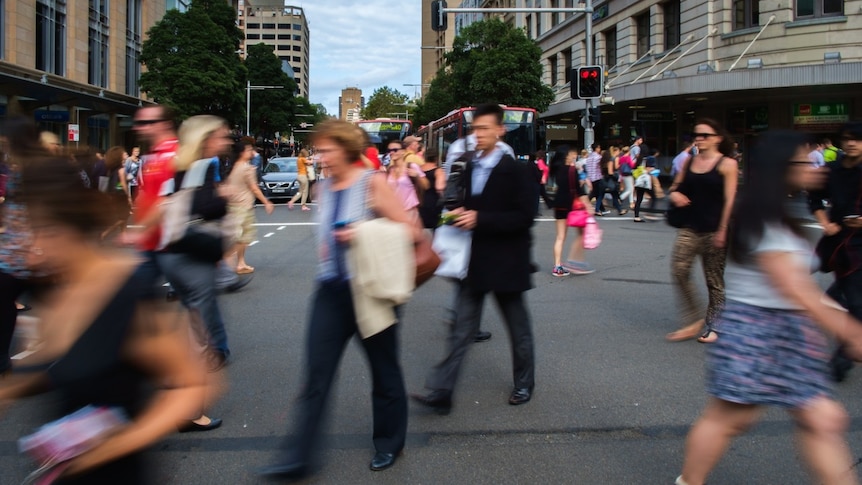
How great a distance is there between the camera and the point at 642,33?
1404 inches

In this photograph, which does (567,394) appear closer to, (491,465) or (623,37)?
(491,465)

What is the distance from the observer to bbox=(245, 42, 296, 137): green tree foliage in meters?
74.9

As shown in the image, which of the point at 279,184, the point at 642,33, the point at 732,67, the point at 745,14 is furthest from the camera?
the point at 642,33

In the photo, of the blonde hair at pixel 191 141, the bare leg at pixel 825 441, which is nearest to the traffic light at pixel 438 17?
the blonde hair at pixel 191 141

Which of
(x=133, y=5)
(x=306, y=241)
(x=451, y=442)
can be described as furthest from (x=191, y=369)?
(x=133, y=5)

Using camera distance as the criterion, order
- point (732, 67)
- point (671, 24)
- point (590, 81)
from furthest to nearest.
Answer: point (671, 24) → point (732, 67) → point (590, 81)

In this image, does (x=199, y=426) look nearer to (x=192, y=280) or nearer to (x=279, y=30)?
(x=192, y=280)

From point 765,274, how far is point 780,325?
21cm

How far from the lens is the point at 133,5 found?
1811 inches

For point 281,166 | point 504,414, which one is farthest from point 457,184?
point 281,166

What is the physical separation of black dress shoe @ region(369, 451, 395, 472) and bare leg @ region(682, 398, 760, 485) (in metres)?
1.46

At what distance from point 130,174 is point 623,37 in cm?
2573

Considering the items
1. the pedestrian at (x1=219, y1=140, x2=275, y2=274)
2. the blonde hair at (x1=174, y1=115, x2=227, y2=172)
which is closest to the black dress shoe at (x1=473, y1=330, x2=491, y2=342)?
the blonde hair at (x1=174, y1=115, x2=227, y2=172)

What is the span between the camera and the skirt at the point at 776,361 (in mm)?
2893
